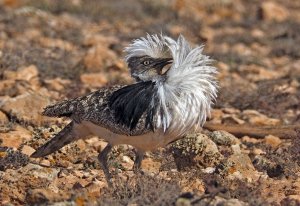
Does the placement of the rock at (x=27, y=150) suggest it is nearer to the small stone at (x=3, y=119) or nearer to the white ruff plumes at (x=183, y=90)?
the small stone at (x=3, y=119)

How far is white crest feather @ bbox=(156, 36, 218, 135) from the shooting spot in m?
6.39

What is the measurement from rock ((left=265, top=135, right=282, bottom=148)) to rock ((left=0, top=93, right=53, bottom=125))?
2436 millimetres

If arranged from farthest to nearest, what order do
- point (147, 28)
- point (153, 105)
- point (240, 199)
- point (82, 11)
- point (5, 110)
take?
point (82, 11) < point (147, 28) < point (5, 110) < point (153, 105) < point (240, 199)

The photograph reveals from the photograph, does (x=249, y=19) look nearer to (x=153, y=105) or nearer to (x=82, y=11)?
(x=82, y=11)

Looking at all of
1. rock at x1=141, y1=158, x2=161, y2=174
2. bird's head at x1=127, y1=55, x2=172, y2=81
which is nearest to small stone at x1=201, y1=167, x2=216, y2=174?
rock at x1=141, y1=158, x2=161, y2=174

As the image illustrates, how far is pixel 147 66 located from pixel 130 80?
4449mm

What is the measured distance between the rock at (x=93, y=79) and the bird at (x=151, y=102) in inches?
160

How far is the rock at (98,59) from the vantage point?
1203 cm

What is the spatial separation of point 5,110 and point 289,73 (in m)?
5.71

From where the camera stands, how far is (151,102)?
6.50m

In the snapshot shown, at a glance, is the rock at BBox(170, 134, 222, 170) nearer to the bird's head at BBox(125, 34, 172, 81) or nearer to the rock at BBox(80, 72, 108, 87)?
the bird's head at BBox(125, 34, 172, 81)

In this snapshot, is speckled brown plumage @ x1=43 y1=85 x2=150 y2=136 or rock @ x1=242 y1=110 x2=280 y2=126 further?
rock @ x1=242 y1=110 x2=280 y2=126

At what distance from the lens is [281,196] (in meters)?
6.54

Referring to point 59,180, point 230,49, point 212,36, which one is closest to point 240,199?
point 59,180
